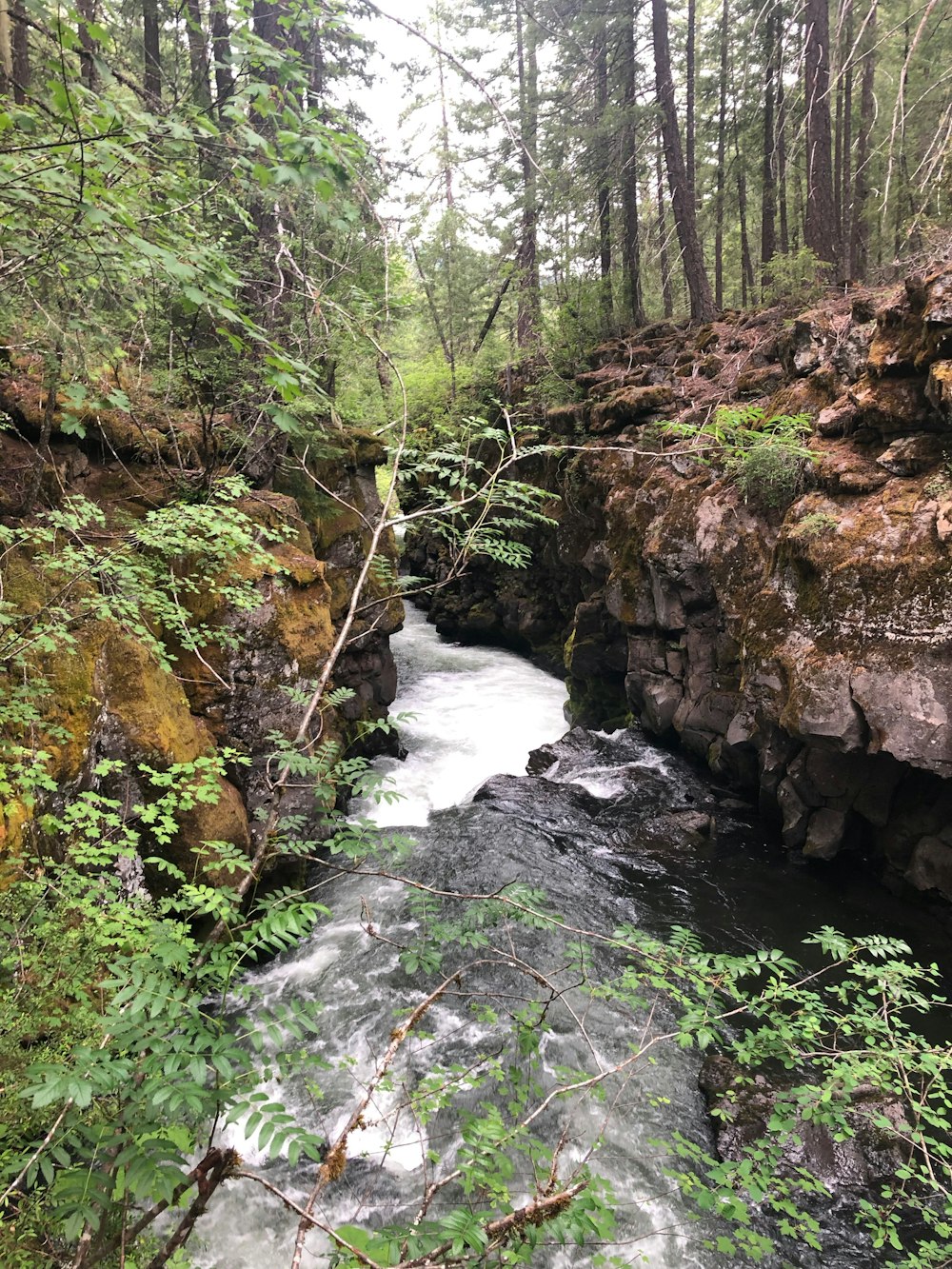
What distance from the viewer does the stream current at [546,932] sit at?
3.95m

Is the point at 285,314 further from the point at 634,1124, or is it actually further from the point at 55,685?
the point at 634,1124

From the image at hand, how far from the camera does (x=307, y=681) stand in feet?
21.8

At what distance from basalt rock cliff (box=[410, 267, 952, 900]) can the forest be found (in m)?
0.06

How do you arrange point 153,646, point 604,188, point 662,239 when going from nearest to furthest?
point 153,646 → point 604,188 → point 662,239

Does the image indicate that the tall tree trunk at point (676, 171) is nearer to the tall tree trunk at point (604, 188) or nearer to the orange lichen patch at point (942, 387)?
the tall tree trunk at point (604, 188)

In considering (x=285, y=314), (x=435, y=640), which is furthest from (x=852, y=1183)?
(x=435, y=640)

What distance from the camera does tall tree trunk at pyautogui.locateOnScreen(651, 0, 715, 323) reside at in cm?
1197

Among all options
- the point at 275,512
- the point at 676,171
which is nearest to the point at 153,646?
the point at 275,512

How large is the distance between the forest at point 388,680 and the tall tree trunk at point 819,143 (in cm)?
12

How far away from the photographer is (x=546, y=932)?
6609 mm

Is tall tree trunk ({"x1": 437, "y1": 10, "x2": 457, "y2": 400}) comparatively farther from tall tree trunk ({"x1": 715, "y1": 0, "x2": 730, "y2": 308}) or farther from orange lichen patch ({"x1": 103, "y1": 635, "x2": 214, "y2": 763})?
orange lichen patch ({"x1": 103, "y1": 635, "x2": 214, "y2": 763})

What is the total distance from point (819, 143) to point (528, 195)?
6.36 meters

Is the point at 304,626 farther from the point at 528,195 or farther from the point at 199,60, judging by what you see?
the point at 528,195

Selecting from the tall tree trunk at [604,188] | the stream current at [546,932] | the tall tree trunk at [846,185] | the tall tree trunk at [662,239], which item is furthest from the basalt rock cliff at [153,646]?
the tall tree trunk at [846,185]
